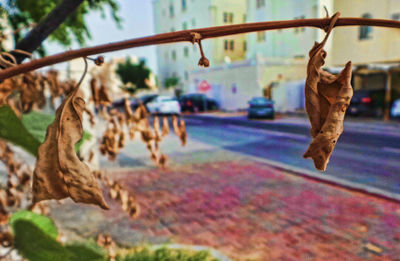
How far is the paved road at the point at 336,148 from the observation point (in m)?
6.55

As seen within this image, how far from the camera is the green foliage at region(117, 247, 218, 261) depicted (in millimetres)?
3074

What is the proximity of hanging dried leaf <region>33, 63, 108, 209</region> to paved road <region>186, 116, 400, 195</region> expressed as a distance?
6.18 metres

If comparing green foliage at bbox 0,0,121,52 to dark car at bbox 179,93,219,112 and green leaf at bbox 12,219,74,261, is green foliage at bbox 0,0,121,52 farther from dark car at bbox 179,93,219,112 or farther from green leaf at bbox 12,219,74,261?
dark car at bbox 179,93,219,112

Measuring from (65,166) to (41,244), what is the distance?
615mm

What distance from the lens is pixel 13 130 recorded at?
2.69 feet

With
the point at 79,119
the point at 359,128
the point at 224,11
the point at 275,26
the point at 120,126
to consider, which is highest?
the point at 224,11

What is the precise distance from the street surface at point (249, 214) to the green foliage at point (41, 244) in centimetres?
87

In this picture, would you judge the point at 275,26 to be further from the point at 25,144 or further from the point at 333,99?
the point at 25,144

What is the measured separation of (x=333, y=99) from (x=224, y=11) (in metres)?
24.0

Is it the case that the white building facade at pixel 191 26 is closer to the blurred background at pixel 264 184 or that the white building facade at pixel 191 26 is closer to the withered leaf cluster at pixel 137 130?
the blurred background at pixel 264 184

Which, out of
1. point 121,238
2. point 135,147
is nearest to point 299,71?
point 135,147

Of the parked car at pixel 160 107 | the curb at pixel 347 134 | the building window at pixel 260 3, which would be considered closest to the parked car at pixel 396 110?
the curb at pixel 347 134

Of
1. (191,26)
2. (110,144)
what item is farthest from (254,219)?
(191,26)

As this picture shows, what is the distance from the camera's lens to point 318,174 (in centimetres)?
650
